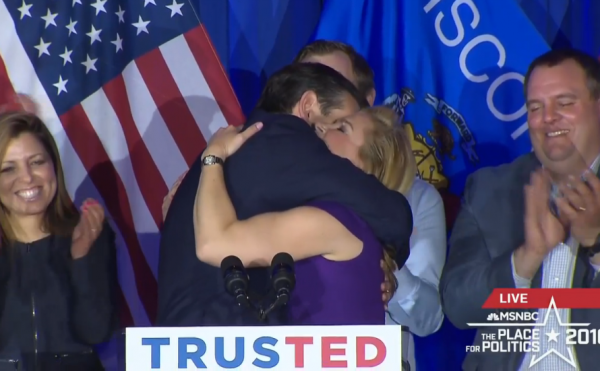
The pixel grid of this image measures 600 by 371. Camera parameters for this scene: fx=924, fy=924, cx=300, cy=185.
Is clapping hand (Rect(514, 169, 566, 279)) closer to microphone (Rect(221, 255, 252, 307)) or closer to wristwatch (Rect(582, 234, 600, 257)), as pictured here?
wristwatch (Rect(582, 234, 600, 257))

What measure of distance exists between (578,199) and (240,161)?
1.35 metres

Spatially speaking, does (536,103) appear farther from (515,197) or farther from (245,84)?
(245,84)

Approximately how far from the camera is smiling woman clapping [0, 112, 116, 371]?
104 inches

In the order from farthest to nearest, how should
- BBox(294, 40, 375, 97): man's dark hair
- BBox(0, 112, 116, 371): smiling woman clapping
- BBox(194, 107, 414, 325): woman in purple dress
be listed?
BBox(294, 40, 375, 97): man's dark hair < BBox(0, 112, 116, 371): smiling woman clapping < BBox(194, 107, 414, 325): woman in purple dress

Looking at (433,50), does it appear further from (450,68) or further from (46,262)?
(46,262)

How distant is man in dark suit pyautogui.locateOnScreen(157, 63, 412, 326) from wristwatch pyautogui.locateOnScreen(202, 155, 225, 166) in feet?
0.12

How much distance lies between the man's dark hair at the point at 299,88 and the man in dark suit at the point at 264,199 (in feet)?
0.25

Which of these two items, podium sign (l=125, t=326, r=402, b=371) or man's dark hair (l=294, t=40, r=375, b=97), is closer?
podium sign (l=125, t=326, r=402, b=371)

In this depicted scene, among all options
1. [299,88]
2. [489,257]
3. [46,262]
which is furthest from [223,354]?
[489,257]

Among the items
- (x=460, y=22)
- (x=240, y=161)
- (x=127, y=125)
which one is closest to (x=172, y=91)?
(x=127, y=125)

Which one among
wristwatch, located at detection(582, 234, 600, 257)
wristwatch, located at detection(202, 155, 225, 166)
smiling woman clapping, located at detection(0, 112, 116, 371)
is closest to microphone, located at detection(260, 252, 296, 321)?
wristwatch, located at detection(202, 155, 225, 166)

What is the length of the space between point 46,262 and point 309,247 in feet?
3.79

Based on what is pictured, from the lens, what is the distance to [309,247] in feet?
6.03

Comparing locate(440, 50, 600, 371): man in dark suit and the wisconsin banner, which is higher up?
the wisconsin banner
